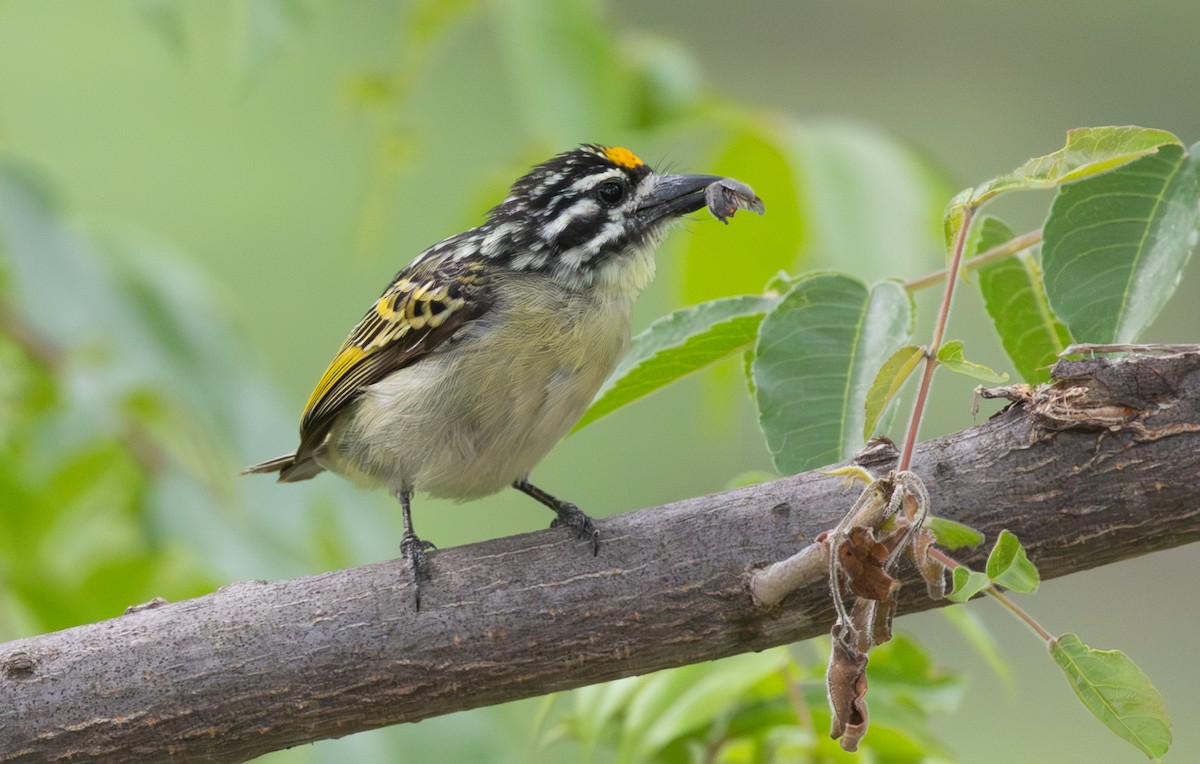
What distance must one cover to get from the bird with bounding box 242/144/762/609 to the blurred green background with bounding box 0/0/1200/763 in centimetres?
17

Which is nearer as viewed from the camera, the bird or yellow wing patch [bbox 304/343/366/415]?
the bird

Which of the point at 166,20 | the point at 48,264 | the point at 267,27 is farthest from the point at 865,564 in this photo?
the point at 48,264

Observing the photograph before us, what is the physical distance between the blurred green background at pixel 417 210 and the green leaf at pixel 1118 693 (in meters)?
1.46

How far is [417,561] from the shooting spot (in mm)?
2508

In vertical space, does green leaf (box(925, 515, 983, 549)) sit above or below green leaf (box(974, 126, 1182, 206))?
below

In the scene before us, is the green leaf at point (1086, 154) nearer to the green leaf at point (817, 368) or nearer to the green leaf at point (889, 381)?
the green leaf at point (889, 381)

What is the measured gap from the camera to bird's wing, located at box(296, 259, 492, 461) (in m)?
3.23

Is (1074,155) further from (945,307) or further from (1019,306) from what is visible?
(1019,306)

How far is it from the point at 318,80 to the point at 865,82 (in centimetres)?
575

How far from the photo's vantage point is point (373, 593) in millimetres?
2459

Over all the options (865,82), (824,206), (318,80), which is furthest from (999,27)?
(824,206)

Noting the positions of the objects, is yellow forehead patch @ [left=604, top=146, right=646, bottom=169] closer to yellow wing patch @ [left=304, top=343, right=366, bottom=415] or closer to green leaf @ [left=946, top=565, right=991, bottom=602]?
yellow wing patch @ [left=304, top=343, right=366, bottom=415]

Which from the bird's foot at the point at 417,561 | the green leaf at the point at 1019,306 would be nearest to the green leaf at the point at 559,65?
the bird's foot at the point at 417,561

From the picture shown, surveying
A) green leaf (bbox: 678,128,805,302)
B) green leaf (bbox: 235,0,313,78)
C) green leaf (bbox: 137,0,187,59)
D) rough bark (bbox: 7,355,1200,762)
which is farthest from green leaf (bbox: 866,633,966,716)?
green leaf (bbox: 137,0,187,59)
